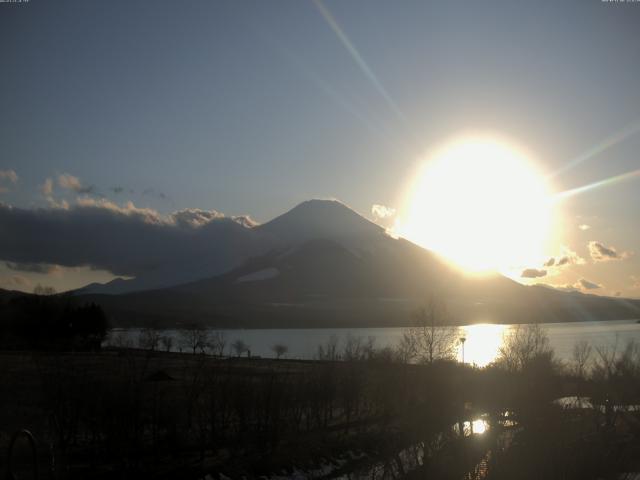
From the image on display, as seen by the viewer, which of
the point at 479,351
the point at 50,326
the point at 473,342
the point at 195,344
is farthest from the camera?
the point at 473,342

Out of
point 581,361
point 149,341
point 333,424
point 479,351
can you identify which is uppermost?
point 149,341

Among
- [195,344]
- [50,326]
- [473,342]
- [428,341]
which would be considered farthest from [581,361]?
[473,342]

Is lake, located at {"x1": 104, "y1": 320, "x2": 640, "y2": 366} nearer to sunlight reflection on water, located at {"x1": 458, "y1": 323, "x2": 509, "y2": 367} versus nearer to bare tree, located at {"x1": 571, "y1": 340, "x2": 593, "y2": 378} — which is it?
sunlight reflection on water, located at {"x1": 458, "y1": 323, "x2": 509, "y2": 367}

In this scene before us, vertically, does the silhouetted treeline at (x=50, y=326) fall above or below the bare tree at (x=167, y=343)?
above

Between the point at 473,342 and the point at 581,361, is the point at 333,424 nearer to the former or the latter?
the point at 581,361

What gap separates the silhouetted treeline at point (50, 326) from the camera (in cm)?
7369

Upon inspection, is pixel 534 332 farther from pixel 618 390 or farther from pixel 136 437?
pixel 136 437

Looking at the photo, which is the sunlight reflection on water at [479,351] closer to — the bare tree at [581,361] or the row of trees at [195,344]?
the bare tree at [581,361]

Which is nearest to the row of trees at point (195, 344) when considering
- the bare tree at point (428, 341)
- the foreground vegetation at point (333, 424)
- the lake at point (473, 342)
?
the lake at point (473, 342)

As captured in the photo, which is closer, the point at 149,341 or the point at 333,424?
the point at 333,424

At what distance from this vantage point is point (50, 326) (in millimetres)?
79062

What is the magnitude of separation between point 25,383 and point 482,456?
25368 millimetres

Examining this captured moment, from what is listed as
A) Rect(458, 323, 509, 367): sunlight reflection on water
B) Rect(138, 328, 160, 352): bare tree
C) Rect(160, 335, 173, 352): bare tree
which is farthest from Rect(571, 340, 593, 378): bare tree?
Rect(160, 335, 173, 352): bare tree

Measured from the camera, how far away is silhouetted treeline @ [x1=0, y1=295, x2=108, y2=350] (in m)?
73.7
